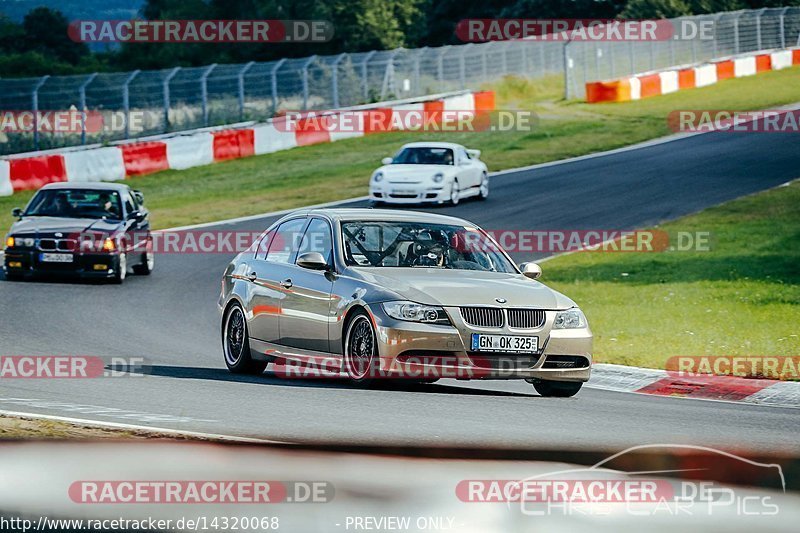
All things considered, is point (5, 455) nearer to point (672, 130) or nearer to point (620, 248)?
point (620, 248)

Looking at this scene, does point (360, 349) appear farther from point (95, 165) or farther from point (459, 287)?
point (95, 165)

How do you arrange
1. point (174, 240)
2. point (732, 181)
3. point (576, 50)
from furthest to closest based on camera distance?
point (576, 50), point (732, 181), point (174, 240)

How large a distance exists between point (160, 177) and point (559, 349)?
25.6 meters

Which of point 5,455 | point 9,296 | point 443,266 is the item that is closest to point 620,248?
point 9,296

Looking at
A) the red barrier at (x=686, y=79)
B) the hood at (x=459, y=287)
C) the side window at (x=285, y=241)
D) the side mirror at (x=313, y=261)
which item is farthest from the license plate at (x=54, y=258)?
the red barrier at (x=686, y=79)

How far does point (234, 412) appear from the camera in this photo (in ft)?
33.1

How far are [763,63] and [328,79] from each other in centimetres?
2114

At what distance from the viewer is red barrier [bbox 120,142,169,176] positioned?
3525 centimetres

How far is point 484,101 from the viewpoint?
4612cm

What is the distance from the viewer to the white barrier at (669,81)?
5191 centimetres

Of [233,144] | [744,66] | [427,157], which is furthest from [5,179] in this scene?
[744,66]

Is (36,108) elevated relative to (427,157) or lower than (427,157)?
elevated

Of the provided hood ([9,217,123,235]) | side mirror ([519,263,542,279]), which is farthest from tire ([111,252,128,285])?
side mirror ([519,263,542,279])

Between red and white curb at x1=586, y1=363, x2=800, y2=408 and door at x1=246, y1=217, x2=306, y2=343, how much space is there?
297cm
